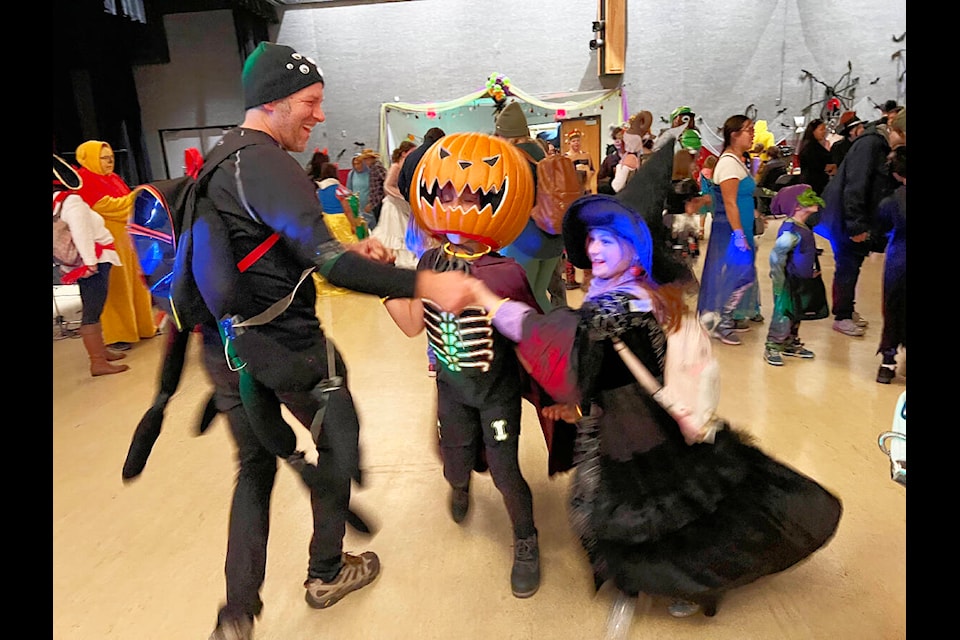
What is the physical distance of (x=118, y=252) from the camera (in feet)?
15.2

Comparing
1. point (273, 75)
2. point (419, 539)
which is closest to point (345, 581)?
point (419, 539)

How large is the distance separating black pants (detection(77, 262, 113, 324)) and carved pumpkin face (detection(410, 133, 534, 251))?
127 inches

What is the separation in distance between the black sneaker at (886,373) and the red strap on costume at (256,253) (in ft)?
11.1

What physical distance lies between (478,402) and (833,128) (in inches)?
414

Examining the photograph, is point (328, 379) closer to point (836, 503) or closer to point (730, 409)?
point (836, 503)

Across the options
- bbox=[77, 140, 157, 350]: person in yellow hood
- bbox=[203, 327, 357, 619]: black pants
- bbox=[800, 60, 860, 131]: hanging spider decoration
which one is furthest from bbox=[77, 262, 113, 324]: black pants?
bbox=[800, 60, 860, 131]: hanging spider decoration

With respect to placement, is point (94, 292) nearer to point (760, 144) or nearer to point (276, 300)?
point (276, 300)

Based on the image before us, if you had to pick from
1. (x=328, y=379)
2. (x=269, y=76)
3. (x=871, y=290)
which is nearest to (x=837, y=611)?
(x=328, y=379)

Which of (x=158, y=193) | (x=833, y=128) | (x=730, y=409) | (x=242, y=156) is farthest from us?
(x=833, y=128)

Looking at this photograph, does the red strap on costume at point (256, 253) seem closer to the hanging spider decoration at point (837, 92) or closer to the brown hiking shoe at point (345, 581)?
the brown hiking shoe at point (345, 581)

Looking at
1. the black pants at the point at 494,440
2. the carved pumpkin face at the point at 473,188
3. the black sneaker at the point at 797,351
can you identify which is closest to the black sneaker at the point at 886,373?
the black sneaker at the point at 797,351

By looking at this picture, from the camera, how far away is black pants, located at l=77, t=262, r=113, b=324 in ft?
13.1

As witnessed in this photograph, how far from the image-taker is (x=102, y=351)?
410cm

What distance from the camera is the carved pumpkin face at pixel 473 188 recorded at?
1.74 metres
